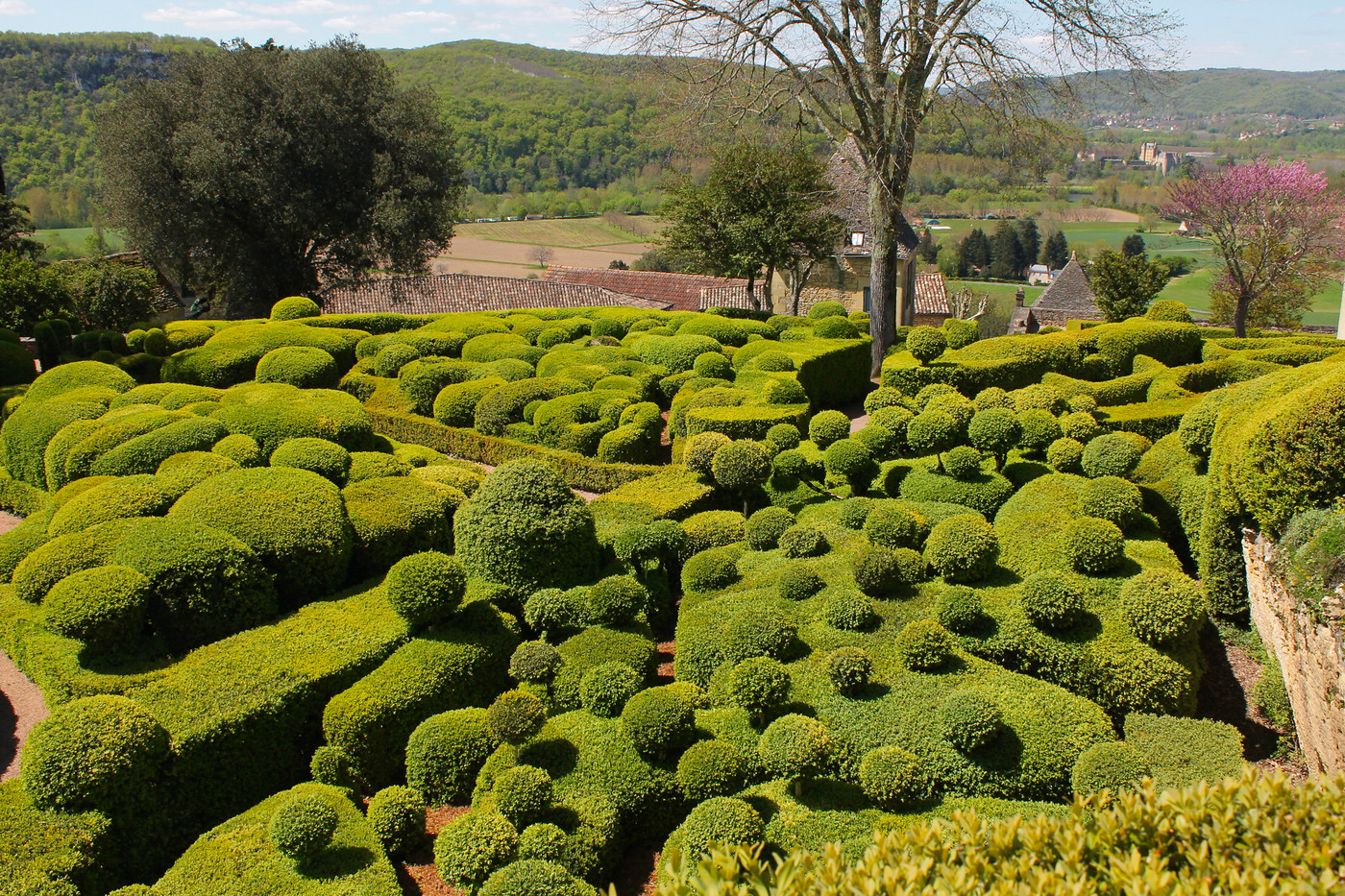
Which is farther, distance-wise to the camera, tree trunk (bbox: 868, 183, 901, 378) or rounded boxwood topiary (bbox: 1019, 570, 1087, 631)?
tree trunk (bbox: 868, 183, 901, 378)

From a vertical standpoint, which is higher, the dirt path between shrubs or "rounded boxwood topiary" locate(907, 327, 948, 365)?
"rounded boxwood topiary" locate(907, 327, 948, 365)

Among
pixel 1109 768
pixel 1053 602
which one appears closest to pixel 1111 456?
pixel 1053 602

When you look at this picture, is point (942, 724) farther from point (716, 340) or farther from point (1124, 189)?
point (1124, 189)

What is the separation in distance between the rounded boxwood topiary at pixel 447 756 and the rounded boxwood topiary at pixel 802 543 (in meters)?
4.50

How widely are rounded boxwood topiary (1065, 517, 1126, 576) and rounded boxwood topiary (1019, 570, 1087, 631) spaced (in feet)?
3.03

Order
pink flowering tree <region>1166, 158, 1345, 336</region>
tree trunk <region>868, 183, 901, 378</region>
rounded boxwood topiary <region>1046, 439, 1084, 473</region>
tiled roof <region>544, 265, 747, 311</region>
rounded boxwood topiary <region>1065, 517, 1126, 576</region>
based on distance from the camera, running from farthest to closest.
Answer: tiled roof <region>544, 265, 747, 311</region> < pink flowering tree <region>1166, 158, 1345, 336</region> < tree trunk <region>868, 183, 901, 378</region> < rounded boxwood topiary <region>1046, 439, 1084, 473</region> < rounded boxwood topiary <region>1065, 517, 1126, 576</region>

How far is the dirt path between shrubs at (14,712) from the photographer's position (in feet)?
27.9

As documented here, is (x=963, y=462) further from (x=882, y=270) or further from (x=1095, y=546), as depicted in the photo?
(x=882, y=270)

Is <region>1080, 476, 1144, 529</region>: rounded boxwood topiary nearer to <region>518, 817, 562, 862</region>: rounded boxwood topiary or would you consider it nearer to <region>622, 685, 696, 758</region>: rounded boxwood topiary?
<region>622, 685, 696, 758</region>: rounded boxwood topiary

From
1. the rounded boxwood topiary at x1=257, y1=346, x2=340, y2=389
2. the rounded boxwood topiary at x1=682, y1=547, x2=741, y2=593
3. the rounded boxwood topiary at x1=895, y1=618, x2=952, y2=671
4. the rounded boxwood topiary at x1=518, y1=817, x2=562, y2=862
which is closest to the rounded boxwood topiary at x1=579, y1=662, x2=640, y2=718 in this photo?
the rounded boxwood topiary at x1=518, y1=817, x2=562, y2=862

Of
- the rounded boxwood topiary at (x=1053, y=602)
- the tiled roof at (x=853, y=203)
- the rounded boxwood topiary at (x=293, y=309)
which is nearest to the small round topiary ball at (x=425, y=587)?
the rounded boxwood topiary at (x=1053, y=602)

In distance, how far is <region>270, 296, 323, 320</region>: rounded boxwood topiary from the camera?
77.5 feet

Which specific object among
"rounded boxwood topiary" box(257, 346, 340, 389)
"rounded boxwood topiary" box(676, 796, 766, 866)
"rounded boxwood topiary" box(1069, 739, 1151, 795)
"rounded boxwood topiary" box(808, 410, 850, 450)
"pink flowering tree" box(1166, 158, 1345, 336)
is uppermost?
"pink flowering tree" box(1166, 158, 1345, 336)

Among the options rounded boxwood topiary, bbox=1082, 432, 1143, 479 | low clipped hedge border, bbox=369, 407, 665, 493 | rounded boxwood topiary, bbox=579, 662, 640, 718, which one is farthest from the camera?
low clipped hedge border, bbox=369, 407, 665, 493
